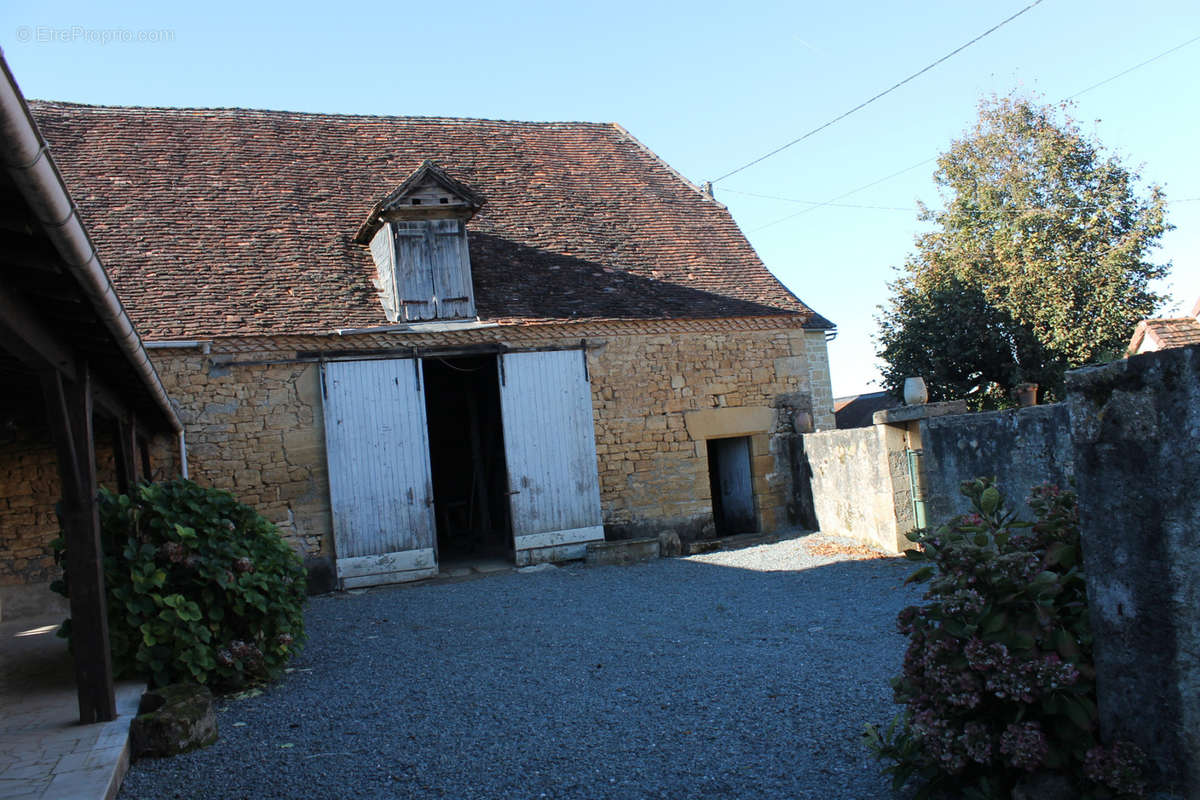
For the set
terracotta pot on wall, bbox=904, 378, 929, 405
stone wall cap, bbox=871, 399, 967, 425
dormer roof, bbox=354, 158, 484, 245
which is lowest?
stone wall cap, bbox=871, 399, 967, 425

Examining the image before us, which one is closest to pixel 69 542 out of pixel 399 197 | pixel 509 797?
pixel 509 797

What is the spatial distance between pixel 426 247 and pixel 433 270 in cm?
30

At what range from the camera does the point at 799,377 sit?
12742 mm

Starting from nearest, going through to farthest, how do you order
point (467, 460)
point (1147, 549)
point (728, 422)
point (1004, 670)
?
point (1147, 549) → point (1004, 670) → point (728, 422) → point (467, 460)

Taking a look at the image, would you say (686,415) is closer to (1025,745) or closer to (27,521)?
A: (27,521)

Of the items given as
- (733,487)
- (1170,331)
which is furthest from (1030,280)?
(733,487)

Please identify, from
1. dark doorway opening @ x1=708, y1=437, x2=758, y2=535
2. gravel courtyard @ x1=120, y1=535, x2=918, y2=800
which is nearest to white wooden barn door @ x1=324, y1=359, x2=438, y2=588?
gravel courtyard @ x1=120, y1=535, x2=918, y2=800

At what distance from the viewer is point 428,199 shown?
11.0 metres

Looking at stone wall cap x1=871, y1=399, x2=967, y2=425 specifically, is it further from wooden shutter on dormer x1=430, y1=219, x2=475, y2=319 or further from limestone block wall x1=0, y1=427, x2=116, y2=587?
limestone block wall x1=0, y1=427, x2=116, y2=587

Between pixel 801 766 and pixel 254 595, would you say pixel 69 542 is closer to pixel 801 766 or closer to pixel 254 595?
pixel 254 595

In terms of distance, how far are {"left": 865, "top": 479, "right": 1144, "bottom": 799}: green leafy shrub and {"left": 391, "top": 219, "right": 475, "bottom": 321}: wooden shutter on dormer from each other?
8.55m

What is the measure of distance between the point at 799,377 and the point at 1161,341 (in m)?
5.41

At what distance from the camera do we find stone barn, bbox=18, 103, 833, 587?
10.4 m

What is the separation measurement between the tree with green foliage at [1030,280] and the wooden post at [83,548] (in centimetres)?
1814
